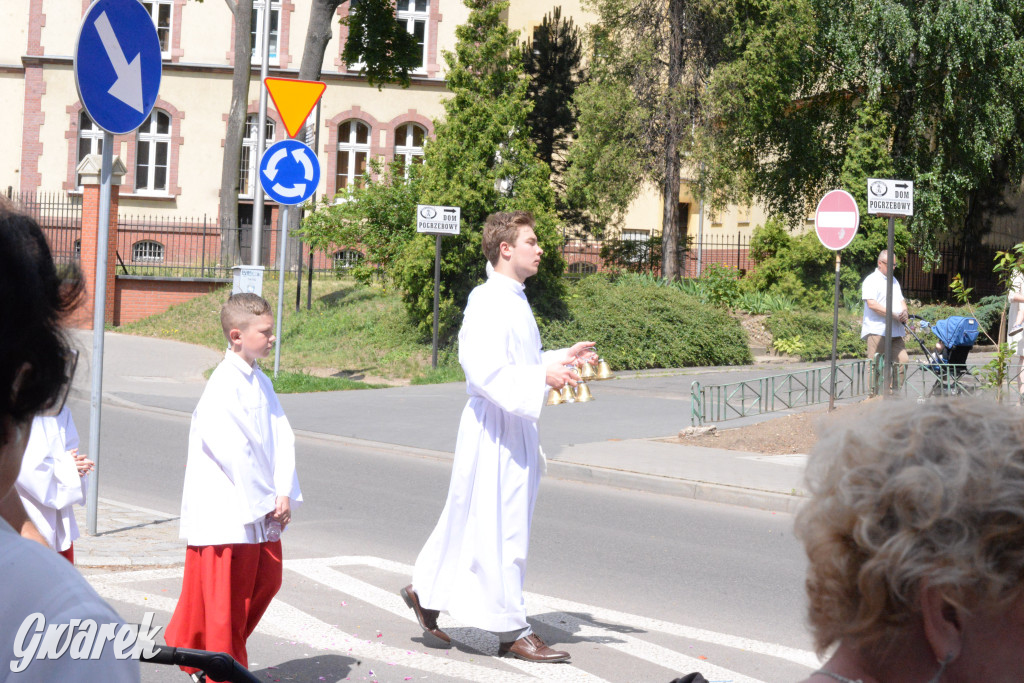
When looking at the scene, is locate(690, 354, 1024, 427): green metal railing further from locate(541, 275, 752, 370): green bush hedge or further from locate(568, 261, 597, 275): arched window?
locate(568, 261, 597, 275): arched window

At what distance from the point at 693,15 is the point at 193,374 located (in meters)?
15.4

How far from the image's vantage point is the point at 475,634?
6.07m

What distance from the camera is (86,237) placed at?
2436cm

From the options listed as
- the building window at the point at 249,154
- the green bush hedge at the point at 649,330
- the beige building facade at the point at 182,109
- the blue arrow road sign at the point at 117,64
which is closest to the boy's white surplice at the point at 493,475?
the blue arrow road sign at the point at 117,64

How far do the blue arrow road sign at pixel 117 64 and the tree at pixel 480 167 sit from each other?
13.5 metres

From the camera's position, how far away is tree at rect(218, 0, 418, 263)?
2731cm

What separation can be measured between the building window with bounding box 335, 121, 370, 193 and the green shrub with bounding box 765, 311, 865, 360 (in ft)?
72.4

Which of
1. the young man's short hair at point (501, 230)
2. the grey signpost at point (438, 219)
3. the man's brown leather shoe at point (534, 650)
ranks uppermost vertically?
the grey signpost at point (438, 219)

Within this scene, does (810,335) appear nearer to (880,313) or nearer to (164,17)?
(880,313)

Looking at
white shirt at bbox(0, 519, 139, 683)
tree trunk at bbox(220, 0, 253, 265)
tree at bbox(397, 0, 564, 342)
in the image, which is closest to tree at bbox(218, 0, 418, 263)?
tree trunk at bbox(220, 0, 253, 265)

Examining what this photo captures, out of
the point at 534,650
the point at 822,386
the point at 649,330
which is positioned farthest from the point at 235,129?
the point at 534,650

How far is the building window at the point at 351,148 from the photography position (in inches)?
1652

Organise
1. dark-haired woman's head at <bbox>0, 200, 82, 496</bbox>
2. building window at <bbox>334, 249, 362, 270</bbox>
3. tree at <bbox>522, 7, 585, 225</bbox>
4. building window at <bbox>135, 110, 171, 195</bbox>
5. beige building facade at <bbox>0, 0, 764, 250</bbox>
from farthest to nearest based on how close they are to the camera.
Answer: building window at <bbox>135, 110, 171, 195</bbox>
beige building facade at <bbox>0, 0, 764, 250</bbox>
tree at <bbox>522, 7, 585, 225</bbox>
building window at <bbox>334, 249, 362, 270</bbox>
dark-haired woman's head at <bbox>0, 200, 82, 496</bbox>

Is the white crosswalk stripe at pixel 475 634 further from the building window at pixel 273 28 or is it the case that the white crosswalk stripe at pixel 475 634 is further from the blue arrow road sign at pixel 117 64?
the building window at pixel 273 28
